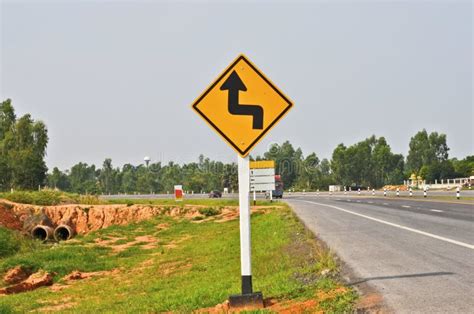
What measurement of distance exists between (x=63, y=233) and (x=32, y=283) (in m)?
16.8

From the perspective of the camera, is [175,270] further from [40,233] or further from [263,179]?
[263,179]

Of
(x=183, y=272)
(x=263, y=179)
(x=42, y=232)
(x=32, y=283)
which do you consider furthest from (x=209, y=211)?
(x=183, y=272)

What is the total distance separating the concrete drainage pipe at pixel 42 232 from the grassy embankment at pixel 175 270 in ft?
9.38

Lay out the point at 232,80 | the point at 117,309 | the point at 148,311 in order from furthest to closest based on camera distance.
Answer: the point at 117,309, the point at 148,311, the point at 232,80

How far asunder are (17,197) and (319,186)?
73326 millimetres

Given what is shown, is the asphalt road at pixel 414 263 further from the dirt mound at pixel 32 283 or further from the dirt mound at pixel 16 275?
the dirt mound at pixel 16 275

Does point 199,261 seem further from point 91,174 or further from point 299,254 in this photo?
point 91,174

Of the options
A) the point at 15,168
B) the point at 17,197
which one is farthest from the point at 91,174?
the point at 17,197

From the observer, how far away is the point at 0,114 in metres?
74.1

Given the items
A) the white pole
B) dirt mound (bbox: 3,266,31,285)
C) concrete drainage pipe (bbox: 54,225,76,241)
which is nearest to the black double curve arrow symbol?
the white pole

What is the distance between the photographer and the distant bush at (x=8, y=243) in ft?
78.6

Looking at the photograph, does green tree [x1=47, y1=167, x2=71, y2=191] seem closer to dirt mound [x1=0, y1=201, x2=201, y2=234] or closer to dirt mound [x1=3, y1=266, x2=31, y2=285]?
dirt mound [x1=0, y1=201, x2=201, y2=234]

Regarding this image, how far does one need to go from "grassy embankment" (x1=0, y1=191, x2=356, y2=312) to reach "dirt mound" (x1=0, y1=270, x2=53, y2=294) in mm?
402

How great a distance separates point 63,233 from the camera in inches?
1271
